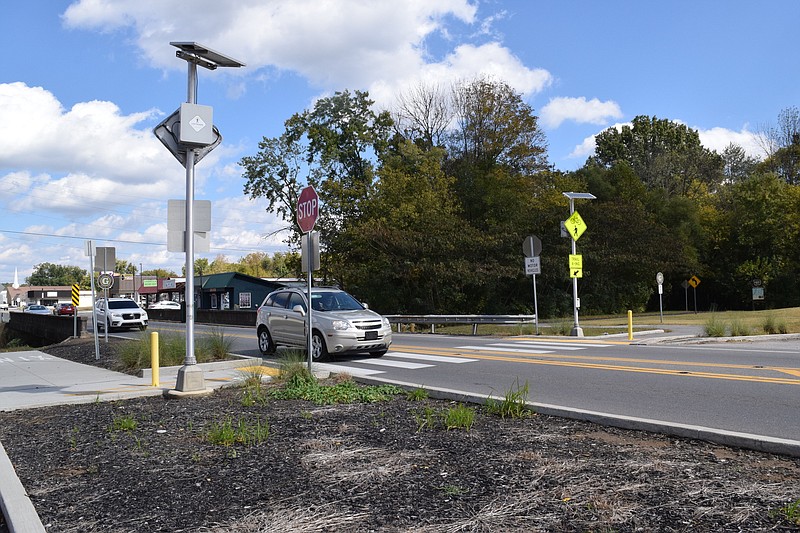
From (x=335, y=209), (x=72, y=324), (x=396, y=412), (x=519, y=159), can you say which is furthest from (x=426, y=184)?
(x=396, y=412)

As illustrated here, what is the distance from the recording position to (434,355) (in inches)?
641

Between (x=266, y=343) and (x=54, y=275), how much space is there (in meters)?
191

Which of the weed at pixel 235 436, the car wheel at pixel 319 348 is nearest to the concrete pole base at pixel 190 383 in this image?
the weed at pixel 235 436

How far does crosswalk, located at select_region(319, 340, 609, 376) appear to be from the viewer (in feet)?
45.3

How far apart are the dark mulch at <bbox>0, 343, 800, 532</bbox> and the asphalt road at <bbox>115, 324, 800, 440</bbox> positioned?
5.89ft

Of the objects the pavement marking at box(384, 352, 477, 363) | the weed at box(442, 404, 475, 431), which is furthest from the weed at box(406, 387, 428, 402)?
the pavement marking at box(384, 352, 477, 363)

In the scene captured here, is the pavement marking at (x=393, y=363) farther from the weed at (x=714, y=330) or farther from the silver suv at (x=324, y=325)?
the weed at (x=714, y=330)

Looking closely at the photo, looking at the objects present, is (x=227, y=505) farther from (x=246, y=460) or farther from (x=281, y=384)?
(x=281, y=384)

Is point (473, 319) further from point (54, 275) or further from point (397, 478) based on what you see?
point (54, 275)

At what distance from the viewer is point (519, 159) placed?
50.8m

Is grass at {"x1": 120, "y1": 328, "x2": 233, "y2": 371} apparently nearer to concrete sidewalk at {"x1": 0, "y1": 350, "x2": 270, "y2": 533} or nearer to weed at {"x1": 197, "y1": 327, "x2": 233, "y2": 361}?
weed at {"x1": 197, "y1": 327, "x2": 233, "y2": 361}

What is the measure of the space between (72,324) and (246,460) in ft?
84.6

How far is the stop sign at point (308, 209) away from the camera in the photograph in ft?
36.1

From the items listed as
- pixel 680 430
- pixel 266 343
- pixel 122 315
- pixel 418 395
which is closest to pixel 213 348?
pixel 266 343
